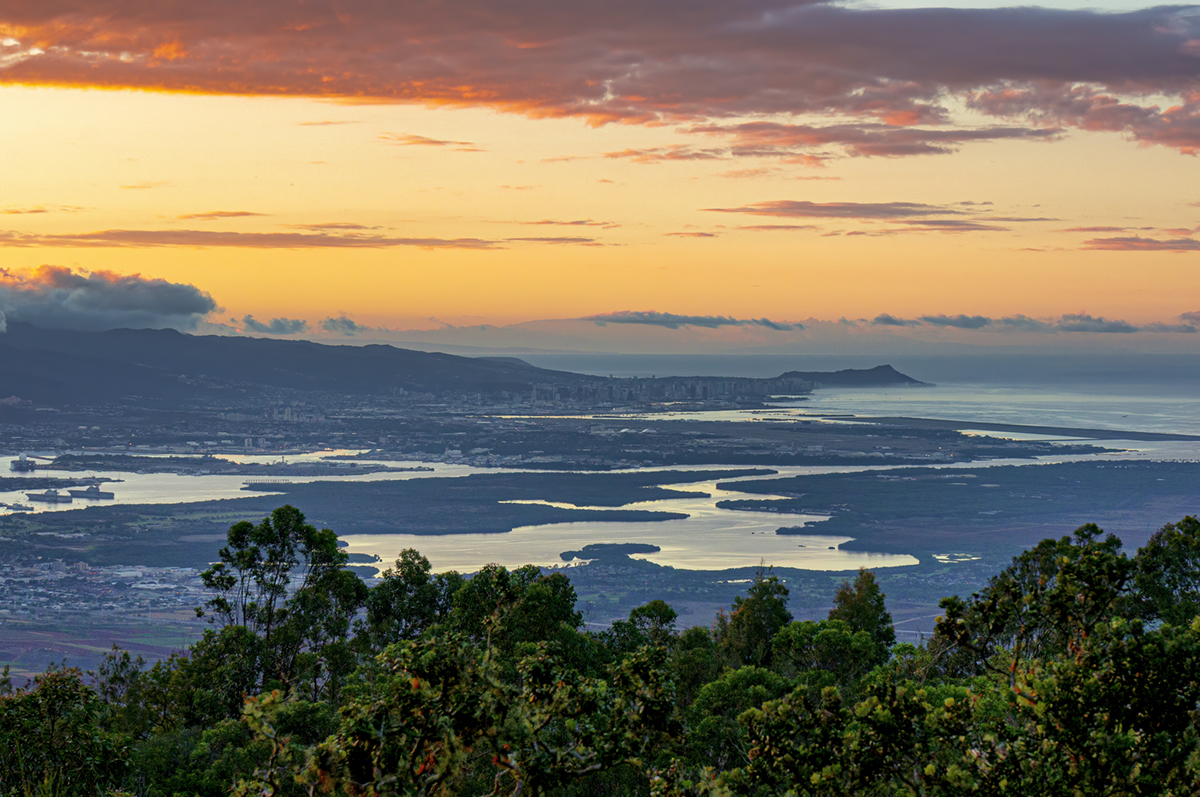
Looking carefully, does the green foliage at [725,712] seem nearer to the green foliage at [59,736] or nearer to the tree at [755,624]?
the green foliage at [59,736]

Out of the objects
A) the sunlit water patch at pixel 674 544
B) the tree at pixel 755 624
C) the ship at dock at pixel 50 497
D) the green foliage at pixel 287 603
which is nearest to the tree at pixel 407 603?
the green foliage at pixel 287 603

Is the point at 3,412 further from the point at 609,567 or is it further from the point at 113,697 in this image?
the point at 113,697

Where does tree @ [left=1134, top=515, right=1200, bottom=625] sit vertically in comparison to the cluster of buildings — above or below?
above

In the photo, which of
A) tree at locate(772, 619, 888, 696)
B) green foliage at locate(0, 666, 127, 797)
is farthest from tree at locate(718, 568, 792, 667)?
green foliage at locate(0, 666, 127, 797)

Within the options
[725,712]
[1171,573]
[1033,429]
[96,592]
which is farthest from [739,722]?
[1033,429]

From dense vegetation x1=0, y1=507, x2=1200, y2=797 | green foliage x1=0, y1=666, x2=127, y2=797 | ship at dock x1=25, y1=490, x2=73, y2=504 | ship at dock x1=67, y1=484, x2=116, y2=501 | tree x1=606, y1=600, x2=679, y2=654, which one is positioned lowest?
ship at dock x1=25, y1=490, x2=73, y2=504

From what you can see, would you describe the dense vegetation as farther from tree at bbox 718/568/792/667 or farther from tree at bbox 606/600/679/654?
tree at bbox 718/568/792/667

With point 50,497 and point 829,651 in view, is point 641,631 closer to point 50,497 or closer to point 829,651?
point 829,651

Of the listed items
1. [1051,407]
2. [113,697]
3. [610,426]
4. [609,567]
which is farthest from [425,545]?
[1051,407]
